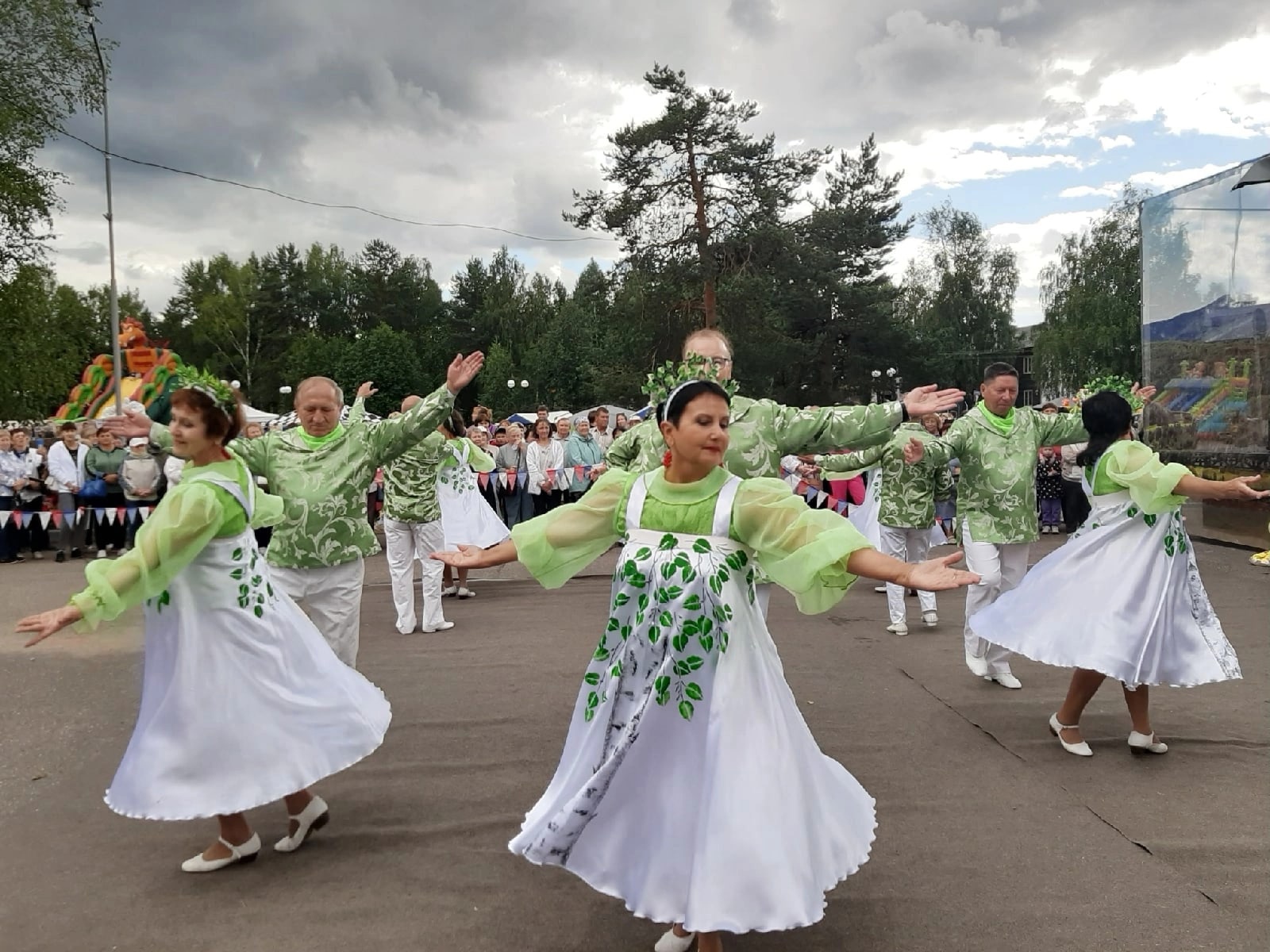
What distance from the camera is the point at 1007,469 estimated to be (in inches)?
239

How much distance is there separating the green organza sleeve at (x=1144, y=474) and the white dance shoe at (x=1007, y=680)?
1.73m

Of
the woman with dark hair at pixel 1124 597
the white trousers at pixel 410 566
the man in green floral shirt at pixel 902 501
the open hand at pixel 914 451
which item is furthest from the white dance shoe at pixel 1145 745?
the white trousers at pixel 410 566

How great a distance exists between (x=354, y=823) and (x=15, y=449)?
40.7 feet

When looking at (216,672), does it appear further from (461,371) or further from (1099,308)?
(1099,308)

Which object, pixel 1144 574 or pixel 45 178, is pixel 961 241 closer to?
pixel 45 178

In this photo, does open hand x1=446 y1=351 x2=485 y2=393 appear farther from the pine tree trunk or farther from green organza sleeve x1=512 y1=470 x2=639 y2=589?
the pine tree trunk

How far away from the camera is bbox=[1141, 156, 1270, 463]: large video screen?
13.0 meters

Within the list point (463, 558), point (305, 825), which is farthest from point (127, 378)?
point (463, 558)

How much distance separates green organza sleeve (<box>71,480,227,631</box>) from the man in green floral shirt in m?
5.72

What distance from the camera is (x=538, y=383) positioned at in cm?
5525

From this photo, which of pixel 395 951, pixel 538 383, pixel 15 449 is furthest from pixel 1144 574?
pixel 538 383

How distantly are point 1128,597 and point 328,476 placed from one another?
3.96 m

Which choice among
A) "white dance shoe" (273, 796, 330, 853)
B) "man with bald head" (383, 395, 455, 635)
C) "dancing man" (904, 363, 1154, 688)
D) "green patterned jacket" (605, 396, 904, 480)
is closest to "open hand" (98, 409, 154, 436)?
"white dance shoe" (273, 796, 330, 853)

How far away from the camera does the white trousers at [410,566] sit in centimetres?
817
